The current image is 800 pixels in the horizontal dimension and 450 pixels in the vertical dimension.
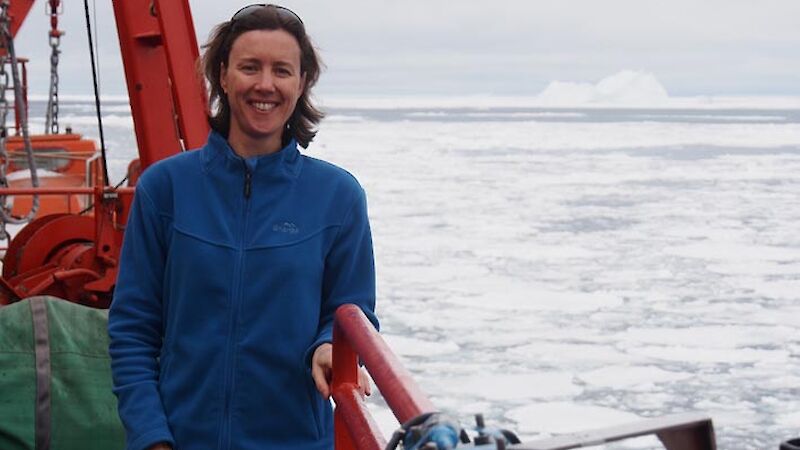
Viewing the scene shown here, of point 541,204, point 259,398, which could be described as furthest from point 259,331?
point 541,204

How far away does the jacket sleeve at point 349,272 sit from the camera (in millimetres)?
1956

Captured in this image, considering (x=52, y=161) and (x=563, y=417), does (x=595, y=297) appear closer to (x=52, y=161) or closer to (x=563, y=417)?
(x=563, y=417)

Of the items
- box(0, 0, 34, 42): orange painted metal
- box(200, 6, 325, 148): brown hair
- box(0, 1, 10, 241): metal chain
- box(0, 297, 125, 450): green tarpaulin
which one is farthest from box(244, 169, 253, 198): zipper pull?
box(0, 0, 34, 42): orange painted metal

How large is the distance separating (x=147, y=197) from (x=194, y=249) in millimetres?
138

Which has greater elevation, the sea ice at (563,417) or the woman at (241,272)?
the woman at (241,272)

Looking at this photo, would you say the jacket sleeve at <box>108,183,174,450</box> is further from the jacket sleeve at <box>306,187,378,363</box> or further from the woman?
the jacket sleeve at <box>306,187,378,363</box>

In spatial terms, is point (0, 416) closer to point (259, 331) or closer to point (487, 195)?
point (259, 331)

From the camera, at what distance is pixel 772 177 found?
21.1 meters

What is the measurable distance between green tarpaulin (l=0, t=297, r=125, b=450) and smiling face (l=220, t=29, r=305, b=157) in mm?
1717

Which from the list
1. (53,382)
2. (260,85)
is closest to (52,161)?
(53,382)

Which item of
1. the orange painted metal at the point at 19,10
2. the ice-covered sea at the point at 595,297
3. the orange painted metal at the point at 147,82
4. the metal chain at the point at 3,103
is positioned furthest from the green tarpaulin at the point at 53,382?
the orange painted metal at the point at 19,10

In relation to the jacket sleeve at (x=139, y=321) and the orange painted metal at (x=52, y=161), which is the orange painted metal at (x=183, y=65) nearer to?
the jacket sleeve at (x=139, y=321)

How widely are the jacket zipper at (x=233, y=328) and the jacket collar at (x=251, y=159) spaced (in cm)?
1

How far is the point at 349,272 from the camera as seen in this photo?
1970mm
